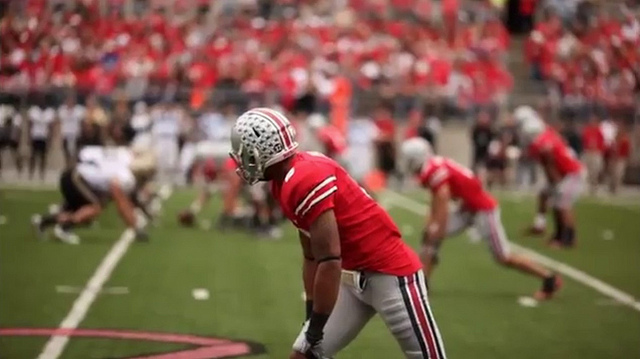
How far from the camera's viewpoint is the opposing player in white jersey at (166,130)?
27047 mm

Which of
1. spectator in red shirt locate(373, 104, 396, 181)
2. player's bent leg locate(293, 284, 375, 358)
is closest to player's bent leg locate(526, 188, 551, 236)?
spectator in red shirt locate(373, 104, 396, 181)

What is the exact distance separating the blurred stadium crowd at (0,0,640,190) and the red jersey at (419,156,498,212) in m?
11.6

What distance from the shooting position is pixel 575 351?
8.91m

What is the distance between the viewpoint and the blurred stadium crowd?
2512 cm

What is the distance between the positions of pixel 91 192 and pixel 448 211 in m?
5.41

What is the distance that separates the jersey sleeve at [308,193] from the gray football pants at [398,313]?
563mm

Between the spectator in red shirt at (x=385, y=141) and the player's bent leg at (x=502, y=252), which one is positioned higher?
the player's bent leg at (x=502, y=252)

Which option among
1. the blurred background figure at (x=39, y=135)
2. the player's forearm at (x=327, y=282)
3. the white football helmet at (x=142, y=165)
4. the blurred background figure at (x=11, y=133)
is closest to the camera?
the player's forearm at (x=327, y=282)

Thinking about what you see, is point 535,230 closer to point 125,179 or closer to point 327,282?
point 125,179

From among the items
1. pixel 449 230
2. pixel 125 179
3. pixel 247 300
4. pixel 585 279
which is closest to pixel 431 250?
pixel 449 230

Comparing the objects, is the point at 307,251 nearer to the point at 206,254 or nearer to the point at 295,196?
the point at 295,196

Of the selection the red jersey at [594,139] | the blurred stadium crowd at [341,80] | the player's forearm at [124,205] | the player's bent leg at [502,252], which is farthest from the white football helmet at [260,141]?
the red jersey at [594,139]

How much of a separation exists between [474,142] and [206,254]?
1386 cm

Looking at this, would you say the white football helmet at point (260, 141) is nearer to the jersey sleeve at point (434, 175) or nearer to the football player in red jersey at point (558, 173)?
the jersey sleeve at point (434, 175)
